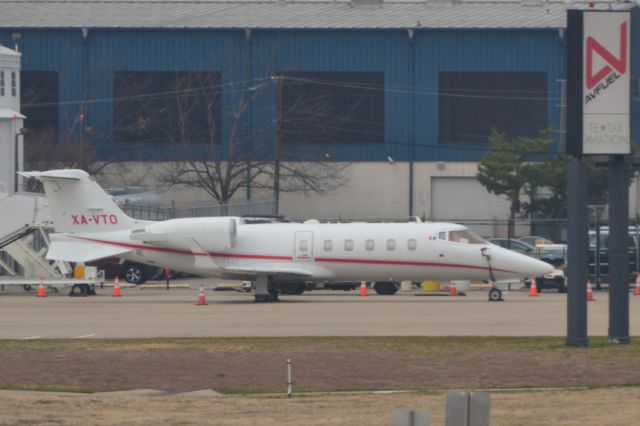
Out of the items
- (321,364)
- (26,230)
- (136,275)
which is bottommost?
(321,364)

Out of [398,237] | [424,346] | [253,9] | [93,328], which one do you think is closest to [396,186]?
[253,9]

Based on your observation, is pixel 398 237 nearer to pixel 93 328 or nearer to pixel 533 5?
pixel 93 328

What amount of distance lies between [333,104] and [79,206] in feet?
111

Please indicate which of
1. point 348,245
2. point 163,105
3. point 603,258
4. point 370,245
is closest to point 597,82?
point 370,245

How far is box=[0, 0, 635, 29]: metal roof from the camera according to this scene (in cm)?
7550

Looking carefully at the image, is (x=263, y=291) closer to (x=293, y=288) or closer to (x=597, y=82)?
(x=293, y=288)

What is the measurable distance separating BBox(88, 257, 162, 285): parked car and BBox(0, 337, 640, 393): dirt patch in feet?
85.5

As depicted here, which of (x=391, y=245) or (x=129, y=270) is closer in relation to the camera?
(x=391, y=245)

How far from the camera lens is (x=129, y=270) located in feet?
172

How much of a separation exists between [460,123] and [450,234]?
116ft

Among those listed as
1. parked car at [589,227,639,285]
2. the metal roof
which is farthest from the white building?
parked car at [589,227,639,285]

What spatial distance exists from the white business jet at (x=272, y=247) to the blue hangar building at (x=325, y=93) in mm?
31587

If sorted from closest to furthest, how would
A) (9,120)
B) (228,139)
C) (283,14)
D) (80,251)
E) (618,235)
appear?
(618,235), (80,251), (9,120), (228,139), (283,14)

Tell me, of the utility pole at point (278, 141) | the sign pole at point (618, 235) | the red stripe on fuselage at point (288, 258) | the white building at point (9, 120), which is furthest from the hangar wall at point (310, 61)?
the sign pole at point (618, 235)
